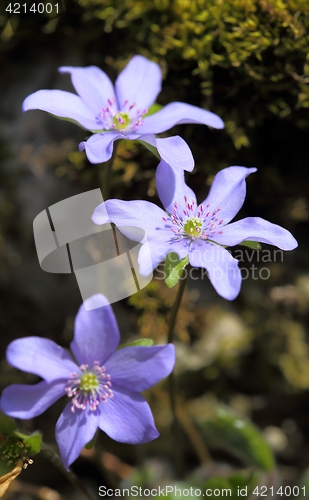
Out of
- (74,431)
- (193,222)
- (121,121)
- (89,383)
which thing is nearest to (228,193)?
(193,222)

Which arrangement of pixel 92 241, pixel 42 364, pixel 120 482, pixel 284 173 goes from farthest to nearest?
pixel 120 482 → pixel 284 173 → pixel 92 241 → pixel 42 364

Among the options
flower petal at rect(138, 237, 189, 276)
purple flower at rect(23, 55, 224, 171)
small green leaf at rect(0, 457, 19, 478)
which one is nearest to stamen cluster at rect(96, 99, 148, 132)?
purple flower at rect(23, 55, 224, 171)

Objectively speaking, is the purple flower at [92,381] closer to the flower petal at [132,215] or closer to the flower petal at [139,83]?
the flower petal at [132,215]

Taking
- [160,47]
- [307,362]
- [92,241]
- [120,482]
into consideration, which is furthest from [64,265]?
[307,362]

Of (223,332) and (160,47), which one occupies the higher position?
(160,47)

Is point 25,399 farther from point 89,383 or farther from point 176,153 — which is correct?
point 176,153

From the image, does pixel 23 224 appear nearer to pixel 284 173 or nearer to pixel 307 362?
pixel 284 173

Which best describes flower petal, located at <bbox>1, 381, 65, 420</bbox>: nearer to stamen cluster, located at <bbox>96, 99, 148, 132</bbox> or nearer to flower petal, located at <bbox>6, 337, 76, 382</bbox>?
flower petal, located at <bbox>6, 337, 76, 382</bbox>
